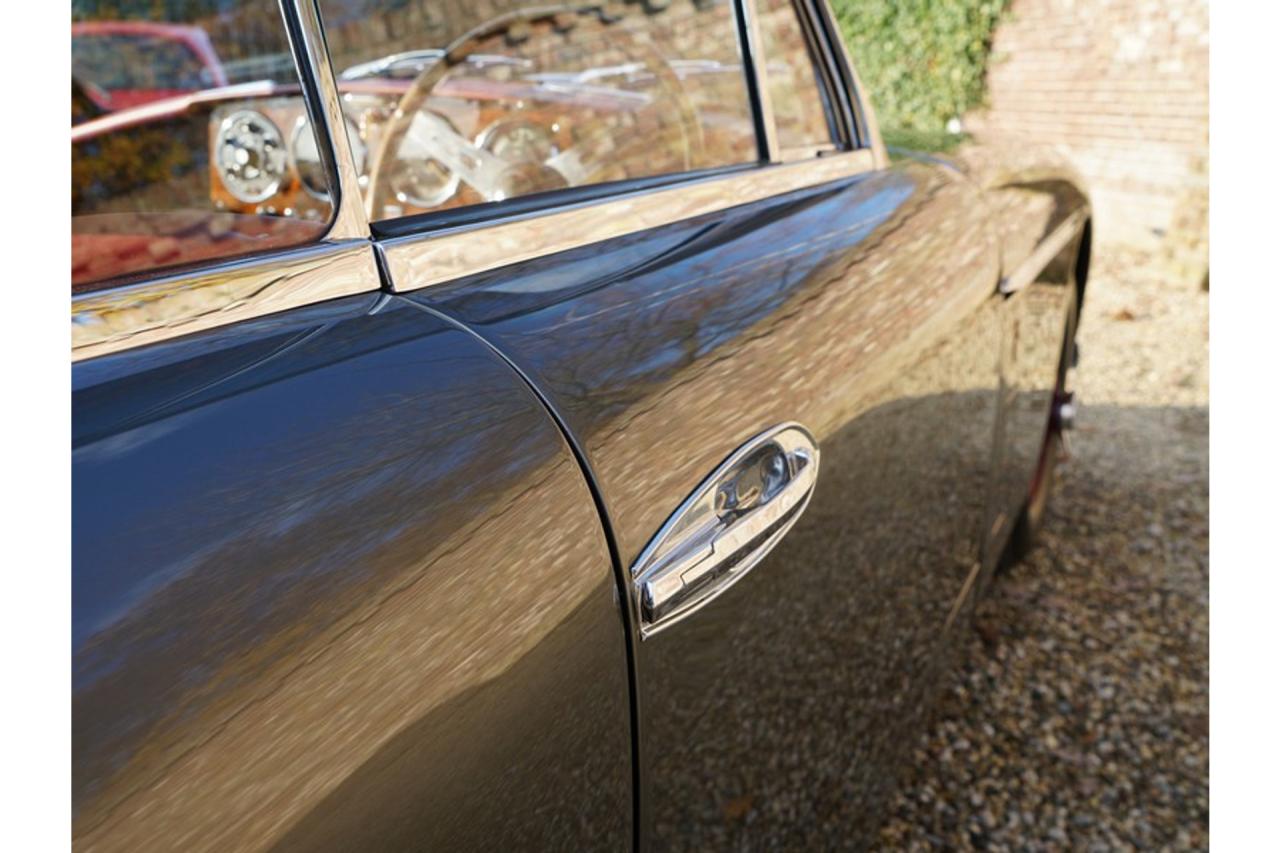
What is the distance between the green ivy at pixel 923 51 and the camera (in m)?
9.17

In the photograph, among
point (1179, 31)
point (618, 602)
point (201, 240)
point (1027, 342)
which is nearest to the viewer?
point (618, 602)

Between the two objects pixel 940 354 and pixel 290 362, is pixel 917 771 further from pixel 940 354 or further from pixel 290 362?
pixel 290 362

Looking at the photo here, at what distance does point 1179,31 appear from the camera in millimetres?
7695

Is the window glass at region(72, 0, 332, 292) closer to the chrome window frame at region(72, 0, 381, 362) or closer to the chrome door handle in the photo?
the chrome window frame at region(72, 0, 381, 362)

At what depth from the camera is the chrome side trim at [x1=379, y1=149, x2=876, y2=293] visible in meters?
1.14

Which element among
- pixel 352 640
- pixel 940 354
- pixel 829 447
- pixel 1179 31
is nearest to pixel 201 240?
pixel 829 447

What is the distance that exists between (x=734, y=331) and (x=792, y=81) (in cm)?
112

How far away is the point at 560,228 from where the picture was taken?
1.34 metres

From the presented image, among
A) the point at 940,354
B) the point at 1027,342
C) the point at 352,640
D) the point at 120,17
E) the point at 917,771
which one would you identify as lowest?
the point at 917,771

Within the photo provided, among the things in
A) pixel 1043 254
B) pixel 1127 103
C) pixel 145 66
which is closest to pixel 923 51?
pixel 1127 103

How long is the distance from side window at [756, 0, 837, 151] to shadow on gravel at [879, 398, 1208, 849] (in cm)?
161

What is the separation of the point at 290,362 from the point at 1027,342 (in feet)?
7.08

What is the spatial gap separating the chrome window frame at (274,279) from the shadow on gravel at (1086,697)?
205 cm

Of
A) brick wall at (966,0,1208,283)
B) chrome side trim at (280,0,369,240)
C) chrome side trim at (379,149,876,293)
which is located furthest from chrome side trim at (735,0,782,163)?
brick wall at (966,0,1208,283)
